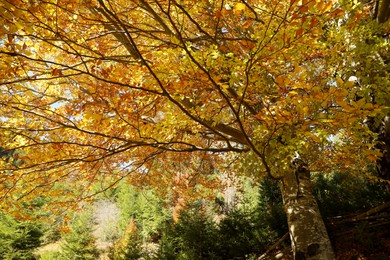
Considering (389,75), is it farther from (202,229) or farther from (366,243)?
(202,229)

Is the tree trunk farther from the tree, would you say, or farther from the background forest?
the background forest

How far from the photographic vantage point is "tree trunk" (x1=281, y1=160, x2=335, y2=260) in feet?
11.9

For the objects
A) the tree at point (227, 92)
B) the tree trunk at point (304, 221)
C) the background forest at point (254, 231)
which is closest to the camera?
the tree at point (227, 92)

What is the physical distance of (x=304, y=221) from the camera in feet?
12.8

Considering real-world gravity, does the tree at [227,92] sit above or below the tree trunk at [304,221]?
above

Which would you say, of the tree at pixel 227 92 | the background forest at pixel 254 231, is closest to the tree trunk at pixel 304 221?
the tree at pixel 227 92

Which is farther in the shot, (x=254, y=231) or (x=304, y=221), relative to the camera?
(x=254, y=231)

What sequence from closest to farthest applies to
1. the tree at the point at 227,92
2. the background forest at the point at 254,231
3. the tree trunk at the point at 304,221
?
1. the tree at the point at 227,92
2. the tree trunk at the point at 304,221
3. the background forest at the point at 254,231

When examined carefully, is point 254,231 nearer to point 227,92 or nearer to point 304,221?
point 304,221

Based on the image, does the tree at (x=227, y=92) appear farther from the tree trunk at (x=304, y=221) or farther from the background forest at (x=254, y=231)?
the background forest at (x=254, y=231)

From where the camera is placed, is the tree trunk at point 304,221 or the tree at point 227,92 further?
the tree trunk at point 304,221

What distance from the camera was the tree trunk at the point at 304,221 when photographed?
11.9 feet

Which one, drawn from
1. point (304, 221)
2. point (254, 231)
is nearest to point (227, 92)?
point (304, 221)

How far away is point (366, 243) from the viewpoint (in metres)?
5.91
